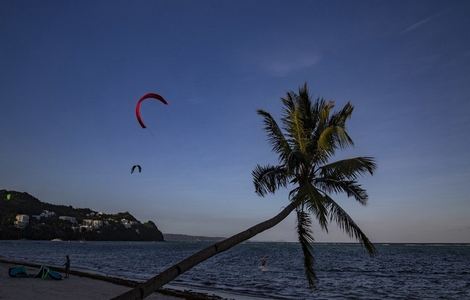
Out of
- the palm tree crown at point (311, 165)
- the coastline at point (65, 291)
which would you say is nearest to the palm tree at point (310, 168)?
the palm tree crown at point (311, 165)

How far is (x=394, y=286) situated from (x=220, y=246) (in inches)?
1503

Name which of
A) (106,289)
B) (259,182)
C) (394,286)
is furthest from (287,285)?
(259,182)

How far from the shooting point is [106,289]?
89.7 feet

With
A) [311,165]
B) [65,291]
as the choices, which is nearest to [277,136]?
[311,165]

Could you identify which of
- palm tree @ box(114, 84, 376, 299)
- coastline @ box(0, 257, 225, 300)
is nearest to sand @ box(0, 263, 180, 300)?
coastline @ box(0, 257, 225, 300)

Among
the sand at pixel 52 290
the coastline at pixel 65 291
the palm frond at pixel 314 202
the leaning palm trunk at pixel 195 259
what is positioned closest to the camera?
the leaning palm trunk at pixel 195 259

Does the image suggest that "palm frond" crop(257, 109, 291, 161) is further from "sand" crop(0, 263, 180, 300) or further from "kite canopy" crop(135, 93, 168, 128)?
"sand" crop(0, 263, 180, 300)

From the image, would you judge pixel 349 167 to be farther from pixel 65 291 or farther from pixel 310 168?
pixel 65 291

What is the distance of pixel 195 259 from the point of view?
9.03 meters

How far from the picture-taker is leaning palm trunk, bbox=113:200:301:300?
8.02 metres

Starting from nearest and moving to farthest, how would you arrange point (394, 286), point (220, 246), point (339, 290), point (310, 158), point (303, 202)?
point (220, 246), point (303, 202), point (310, 158), point (339, 290), point (394, 286)

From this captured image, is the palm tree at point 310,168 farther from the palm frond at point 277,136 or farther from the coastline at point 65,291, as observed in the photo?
the coastline at point 65,291

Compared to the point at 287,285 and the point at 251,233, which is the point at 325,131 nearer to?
the point at 251,233

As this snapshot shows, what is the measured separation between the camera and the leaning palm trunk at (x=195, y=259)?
8017 mm
